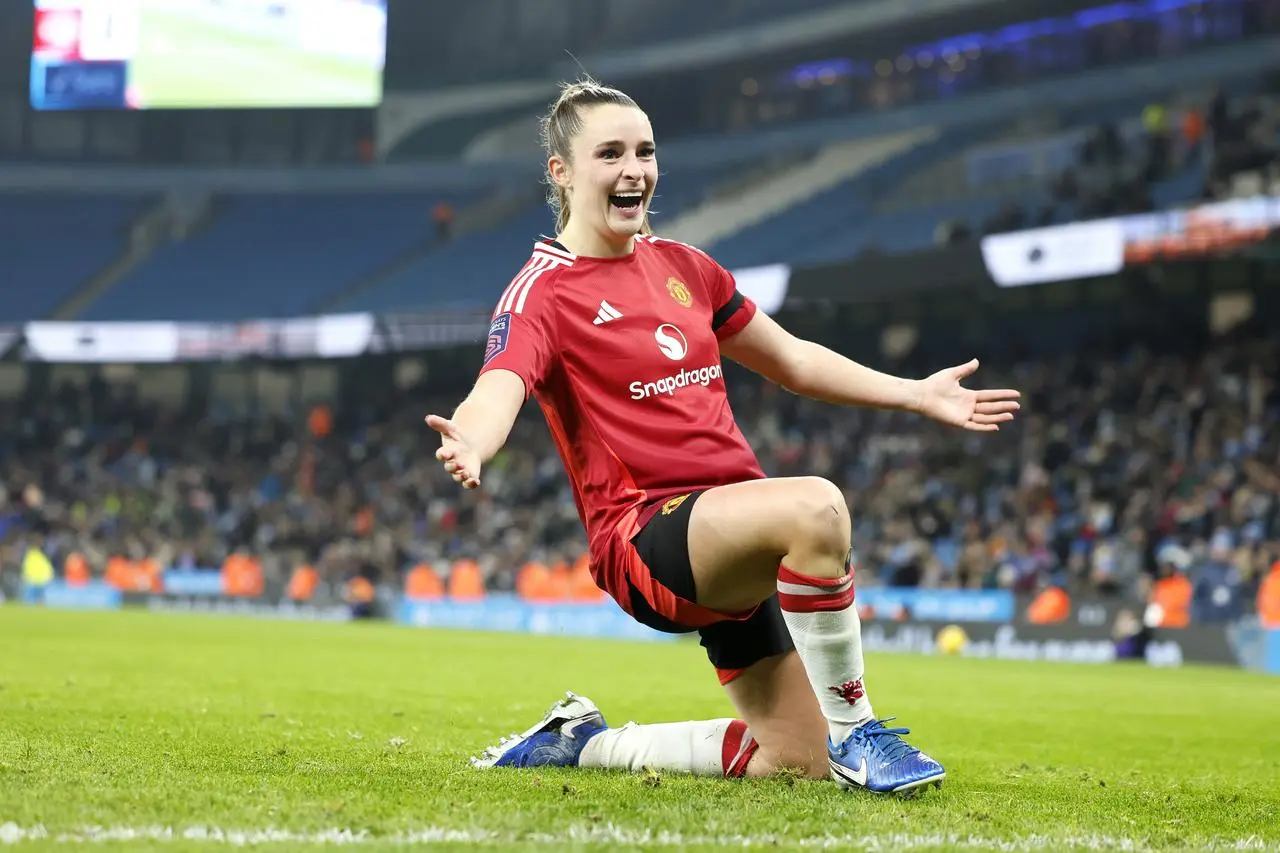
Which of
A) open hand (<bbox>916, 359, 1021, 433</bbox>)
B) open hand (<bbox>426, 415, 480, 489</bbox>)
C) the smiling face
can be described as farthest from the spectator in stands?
open hand (<bbox>426, 415, 480, 489</bbox>)

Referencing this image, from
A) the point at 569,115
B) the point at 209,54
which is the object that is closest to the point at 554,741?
the point at 569,115

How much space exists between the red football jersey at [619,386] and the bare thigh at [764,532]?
0.91 feet

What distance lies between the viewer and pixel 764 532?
15.1 ft

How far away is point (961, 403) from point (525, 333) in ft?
4.75

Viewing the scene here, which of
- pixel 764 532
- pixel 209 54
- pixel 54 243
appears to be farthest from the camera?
pixel 54 243

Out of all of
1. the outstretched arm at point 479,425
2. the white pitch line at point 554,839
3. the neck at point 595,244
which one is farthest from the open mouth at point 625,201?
the white pitch line at point 554,839

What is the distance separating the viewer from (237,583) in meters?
30.7

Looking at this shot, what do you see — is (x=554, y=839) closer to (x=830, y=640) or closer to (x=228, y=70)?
(x=830, y=640)

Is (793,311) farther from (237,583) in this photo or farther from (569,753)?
(569,753)

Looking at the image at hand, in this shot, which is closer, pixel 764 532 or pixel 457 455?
pixel 457 455

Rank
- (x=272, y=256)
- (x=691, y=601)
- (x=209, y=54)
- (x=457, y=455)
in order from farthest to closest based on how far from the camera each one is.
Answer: (x=272, y=256) < (x=209, y=54) < (x=691, y=601) < (x=457, y=455)

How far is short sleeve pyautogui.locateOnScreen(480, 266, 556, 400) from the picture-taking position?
4.78 meters

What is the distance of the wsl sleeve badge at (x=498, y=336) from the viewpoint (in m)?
4.81

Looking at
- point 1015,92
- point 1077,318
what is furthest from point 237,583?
point 1015,92
